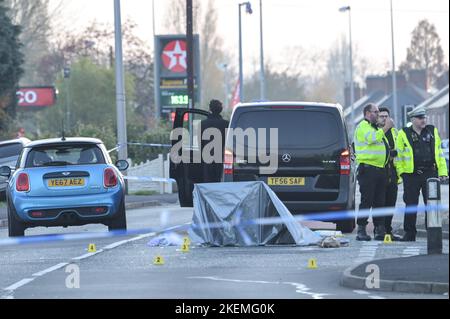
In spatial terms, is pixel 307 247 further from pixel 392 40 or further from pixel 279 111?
pixel 392 40

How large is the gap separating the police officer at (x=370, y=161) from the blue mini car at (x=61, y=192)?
3.45m

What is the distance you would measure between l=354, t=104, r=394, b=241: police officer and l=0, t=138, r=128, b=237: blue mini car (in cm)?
345

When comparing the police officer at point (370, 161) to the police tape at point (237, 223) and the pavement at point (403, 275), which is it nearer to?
the police tape at point (237, 223)

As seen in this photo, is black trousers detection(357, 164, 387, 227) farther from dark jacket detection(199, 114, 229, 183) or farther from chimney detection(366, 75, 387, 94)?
chimney detection(366, 75, 387, 94)

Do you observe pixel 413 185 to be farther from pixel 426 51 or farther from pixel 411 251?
pixel 426 51

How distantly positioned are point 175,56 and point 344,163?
35.5m

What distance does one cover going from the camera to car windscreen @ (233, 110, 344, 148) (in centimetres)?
1994

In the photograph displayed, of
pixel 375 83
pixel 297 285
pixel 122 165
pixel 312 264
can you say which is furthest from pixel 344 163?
pixel 375 83

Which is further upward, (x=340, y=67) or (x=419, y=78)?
(x=340, y=67)

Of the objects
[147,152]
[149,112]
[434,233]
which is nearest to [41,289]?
[434,233]

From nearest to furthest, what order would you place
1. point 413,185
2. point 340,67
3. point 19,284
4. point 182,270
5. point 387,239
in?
point 19,284, point 182,270, point 413,185, point 387,239, point 340,67

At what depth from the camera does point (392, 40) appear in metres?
76.9

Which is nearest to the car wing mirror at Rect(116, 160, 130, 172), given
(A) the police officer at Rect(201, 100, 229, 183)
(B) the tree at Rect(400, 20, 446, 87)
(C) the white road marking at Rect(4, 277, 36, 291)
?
(A) the police officer at Rect(201, 100, 229, 183)

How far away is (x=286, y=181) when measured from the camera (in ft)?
65.3
